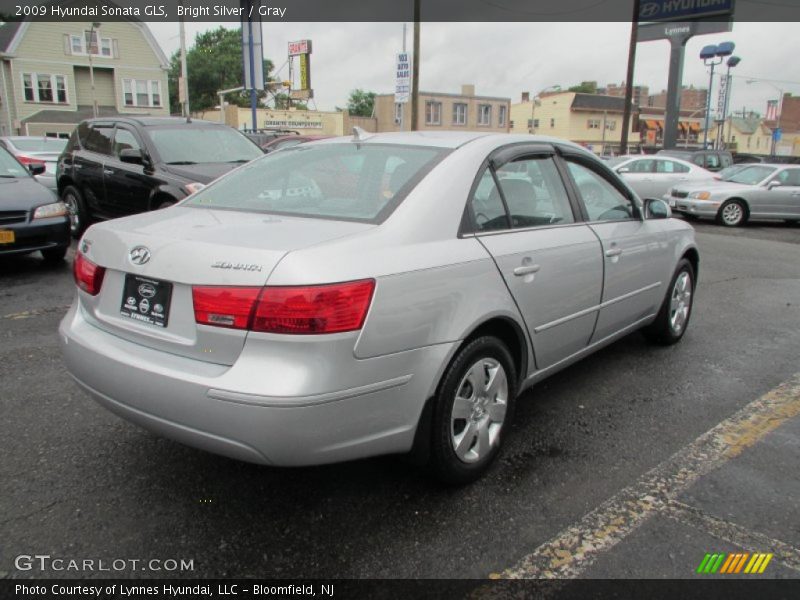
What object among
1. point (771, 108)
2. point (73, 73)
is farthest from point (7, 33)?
point (771, 108)

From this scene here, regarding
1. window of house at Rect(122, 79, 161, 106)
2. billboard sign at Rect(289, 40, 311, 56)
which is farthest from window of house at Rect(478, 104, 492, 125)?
window of house at Rect(122, 79, 161, 106)

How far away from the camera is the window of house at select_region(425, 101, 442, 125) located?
56.5 m

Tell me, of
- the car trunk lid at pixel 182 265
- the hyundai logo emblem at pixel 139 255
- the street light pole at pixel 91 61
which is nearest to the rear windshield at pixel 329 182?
the car trunk lid at pixel 182 265

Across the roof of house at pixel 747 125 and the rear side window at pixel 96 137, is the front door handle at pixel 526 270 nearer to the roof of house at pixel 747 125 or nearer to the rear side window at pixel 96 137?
the rear side window at pixel 96 137

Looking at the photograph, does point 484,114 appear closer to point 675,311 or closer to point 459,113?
point 459,113

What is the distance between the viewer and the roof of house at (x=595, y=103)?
223 feet

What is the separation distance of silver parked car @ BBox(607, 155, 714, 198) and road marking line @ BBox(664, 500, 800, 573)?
15.2 metres

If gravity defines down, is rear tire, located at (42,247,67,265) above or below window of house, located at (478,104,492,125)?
below

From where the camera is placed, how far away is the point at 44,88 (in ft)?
128

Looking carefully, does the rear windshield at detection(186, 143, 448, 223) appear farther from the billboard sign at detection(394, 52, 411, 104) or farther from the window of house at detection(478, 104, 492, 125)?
the window of house at detection(478, 104, 492, 125)

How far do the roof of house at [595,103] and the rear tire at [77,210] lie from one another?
64760mm

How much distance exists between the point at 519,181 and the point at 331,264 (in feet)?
4.93

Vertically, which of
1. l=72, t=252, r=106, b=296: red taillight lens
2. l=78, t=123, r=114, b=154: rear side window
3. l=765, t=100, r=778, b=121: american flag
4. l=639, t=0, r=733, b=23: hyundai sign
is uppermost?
l=765, t=100, r=778, b=121: american flag

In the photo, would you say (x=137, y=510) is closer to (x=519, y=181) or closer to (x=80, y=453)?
(x=80, y=453)
